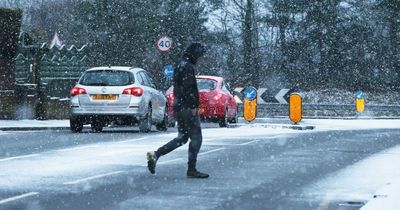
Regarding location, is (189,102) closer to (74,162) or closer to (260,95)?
(74,162)

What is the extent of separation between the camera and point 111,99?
2364 cm

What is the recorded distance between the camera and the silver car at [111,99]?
23625mm

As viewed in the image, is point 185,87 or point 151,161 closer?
point 185,87

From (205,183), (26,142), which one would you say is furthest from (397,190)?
(26,142)

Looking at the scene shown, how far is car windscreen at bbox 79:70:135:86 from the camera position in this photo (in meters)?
23.9

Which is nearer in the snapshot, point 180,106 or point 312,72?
point 180,106

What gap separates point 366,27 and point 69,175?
2099 inches

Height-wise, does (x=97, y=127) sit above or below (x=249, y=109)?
below

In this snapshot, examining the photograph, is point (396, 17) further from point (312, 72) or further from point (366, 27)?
point (312, 72)

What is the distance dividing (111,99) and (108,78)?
2.11 ft

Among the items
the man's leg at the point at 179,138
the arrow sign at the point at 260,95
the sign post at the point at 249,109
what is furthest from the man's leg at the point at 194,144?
the arrow sign at the point at 260,95

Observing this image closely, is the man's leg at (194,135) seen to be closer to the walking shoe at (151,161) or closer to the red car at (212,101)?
the walking shoe at (151,161)

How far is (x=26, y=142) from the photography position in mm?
20125

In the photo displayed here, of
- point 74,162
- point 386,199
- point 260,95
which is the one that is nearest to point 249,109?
point 260,95
